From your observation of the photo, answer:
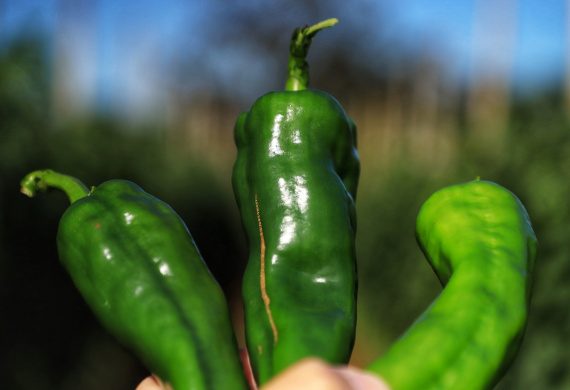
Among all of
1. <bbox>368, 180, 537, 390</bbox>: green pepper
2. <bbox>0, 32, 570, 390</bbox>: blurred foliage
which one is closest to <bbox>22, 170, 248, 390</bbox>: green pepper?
<bbox>368, 180, 537, 390</bbox>: green pepper

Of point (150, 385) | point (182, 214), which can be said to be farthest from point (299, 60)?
point (182, 214)

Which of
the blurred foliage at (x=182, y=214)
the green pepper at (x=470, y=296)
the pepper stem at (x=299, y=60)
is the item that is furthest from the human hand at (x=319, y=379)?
the blurred foliage at (x=182, y=214)

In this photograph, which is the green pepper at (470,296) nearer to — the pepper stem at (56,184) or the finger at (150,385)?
the finger at (150,385)

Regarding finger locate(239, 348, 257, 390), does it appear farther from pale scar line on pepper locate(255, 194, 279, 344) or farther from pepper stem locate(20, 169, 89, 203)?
pepper stem locate(20, 169, 89, 203)

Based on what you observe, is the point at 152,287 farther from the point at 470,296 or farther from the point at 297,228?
the point at 470,296

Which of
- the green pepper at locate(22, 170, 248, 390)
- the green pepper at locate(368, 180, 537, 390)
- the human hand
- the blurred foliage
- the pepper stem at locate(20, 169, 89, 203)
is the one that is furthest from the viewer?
the blurred foliage

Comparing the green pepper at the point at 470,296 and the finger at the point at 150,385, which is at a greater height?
the green pepper at the point at 470,296

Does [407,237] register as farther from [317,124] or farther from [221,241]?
[317,124]
